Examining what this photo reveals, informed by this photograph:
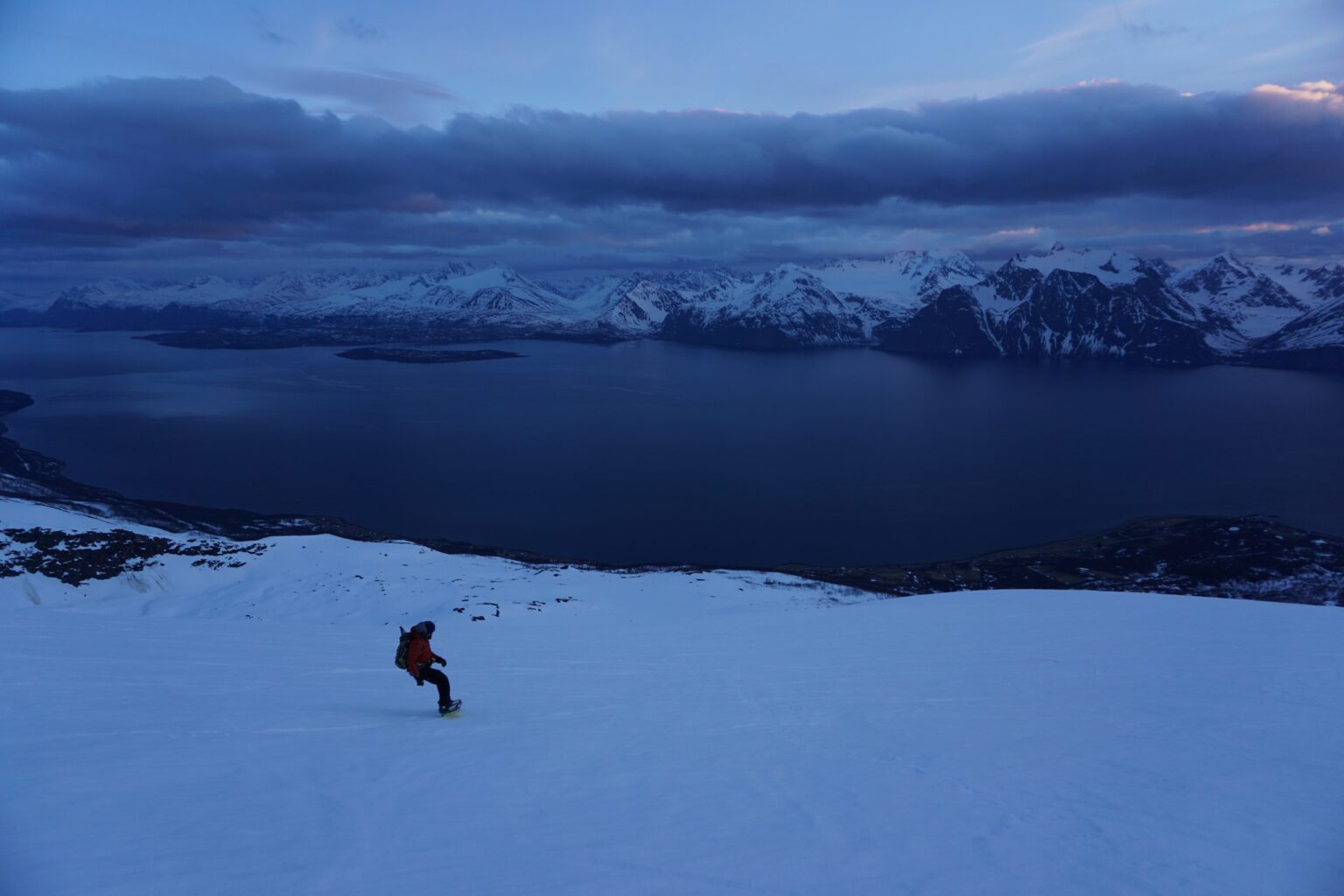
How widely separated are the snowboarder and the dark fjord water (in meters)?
54.2

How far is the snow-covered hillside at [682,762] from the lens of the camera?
19.0ft

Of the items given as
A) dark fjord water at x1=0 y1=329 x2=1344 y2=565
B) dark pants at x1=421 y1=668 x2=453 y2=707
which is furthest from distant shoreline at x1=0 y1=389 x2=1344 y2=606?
dark pants at x1=421 y1=668 x2=453 y2=707

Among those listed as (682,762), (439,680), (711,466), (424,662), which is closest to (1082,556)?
(711,466)

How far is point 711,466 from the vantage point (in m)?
101

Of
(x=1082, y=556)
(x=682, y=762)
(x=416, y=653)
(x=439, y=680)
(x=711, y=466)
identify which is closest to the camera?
(x=682, y=762)

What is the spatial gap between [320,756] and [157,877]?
321cm

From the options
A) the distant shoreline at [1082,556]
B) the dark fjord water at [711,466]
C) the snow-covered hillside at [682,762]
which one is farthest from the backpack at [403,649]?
the dark fjord water at [711,466]

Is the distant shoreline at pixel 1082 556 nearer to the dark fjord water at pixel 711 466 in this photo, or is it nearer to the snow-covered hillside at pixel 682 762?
the dark fjord water at pixel 711 466

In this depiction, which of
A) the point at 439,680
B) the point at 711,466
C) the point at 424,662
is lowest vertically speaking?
the point at 711,466

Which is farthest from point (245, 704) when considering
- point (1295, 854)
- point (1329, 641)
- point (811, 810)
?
point (1329, 641)

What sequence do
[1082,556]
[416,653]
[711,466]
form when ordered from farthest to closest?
[711,466]
[1082,556]
[416,653]

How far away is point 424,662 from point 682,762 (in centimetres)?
434

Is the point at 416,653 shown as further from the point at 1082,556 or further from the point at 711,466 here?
the point at 711,466

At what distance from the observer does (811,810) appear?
7.12 meters
